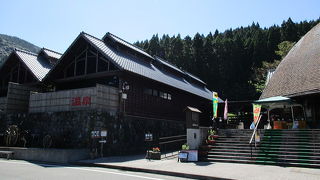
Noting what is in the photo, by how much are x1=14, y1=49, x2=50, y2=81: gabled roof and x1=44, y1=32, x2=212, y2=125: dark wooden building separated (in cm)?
152

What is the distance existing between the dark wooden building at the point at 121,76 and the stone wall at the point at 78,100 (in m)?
0.98

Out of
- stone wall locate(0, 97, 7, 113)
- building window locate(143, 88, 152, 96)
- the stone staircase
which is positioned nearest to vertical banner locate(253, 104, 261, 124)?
the stone staircase

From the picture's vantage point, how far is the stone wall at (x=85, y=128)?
15781 mm

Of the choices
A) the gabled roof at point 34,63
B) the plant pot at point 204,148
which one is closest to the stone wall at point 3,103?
the gabled roof at point 34,63

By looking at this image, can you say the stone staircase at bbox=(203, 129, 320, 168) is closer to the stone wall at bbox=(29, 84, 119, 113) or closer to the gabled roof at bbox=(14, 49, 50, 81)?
the stone wall at bbox=(29, 84, 119, 113)

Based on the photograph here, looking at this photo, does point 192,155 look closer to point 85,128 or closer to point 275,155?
point 275,155

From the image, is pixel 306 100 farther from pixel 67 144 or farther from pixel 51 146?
pixel 51 146

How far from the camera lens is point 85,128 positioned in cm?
1567

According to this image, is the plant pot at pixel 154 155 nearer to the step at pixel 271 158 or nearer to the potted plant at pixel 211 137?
the step at pixel 271 158

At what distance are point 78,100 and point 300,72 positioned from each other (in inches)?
647

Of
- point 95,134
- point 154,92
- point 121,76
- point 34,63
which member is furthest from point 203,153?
point 34,63

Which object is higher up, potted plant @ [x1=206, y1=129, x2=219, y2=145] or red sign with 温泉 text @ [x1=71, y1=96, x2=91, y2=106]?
red sign with 温泉 text @ [x1=71, y1=96, x2=91, y2=106]

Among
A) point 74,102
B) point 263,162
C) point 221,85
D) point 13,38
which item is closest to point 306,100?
point 263,162

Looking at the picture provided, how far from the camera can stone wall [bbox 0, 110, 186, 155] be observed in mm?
15781
